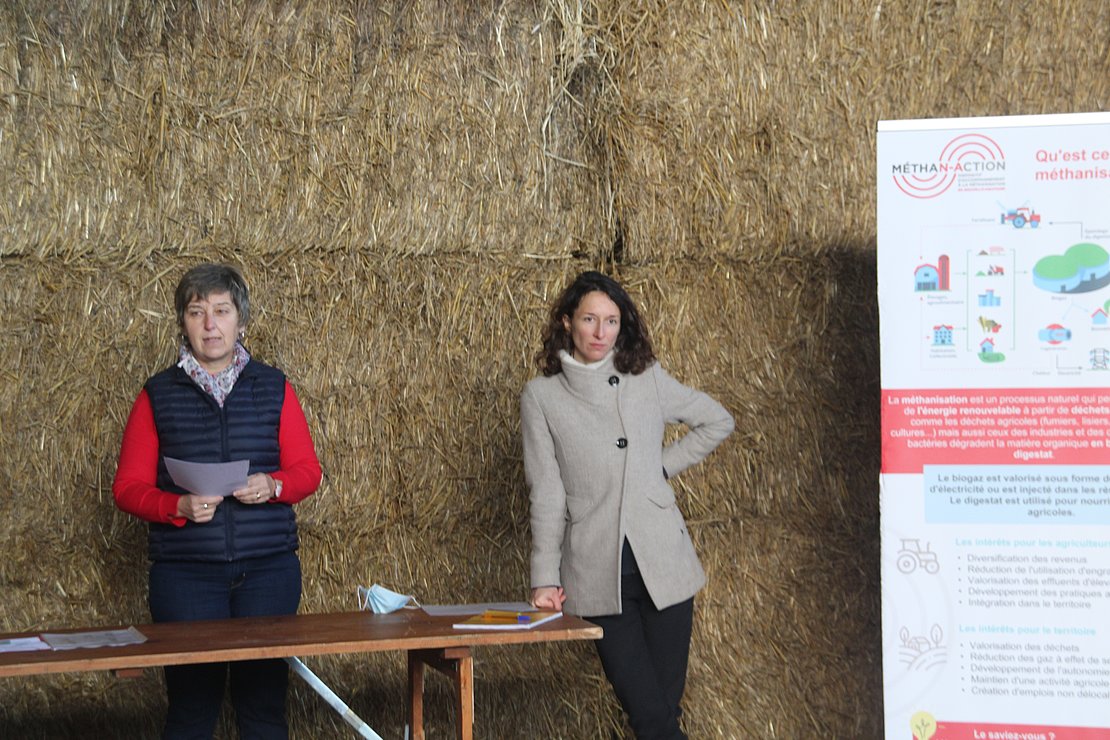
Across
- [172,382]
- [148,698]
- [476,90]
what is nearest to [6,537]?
[148,698]

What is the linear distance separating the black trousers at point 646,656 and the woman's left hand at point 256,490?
936mm

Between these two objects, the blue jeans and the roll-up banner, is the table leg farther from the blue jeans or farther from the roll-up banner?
the roll-up banner

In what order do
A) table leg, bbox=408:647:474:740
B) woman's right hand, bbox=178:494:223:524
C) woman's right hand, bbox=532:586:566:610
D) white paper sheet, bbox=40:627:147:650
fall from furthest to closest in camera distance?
1. woman's right hand, bbox=532:586:566:610
2. woman's right hand, bbox=178:494:223:524
3. table leg, bbox=408:647:474:740
4. white paper sheet, bbox=40:627:147:650

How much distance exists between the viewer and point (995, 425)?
133 inches

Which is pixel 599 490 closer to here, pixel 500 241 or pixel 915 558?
pixel 915 558

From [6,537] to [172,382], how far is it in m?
1.02

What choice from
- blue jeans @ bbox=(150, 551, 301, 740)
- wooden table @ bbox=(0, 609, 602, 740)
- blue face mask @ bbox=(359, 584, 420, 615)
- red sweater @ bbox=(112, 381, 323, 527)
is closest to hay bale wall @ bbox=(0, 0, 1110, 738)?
red sweater @ bbox=(112, 381, 323, 527)

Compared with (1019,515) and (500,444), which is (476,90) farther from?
(1019,515)

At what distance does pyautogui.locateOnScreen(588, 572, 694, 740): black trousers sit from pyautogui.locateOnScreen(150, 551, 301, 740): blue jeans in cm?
88

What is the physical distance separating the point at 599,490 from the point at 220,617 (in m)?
1.06

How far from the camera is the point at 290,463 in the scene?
3.45 m

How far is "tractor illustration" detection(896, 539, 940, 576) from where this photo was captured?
3414 millimetres

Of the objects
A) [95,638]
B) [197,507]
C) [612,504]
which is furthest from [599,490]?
[95,638]

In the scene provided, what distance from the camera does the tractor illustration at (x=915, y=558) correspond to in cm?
341
